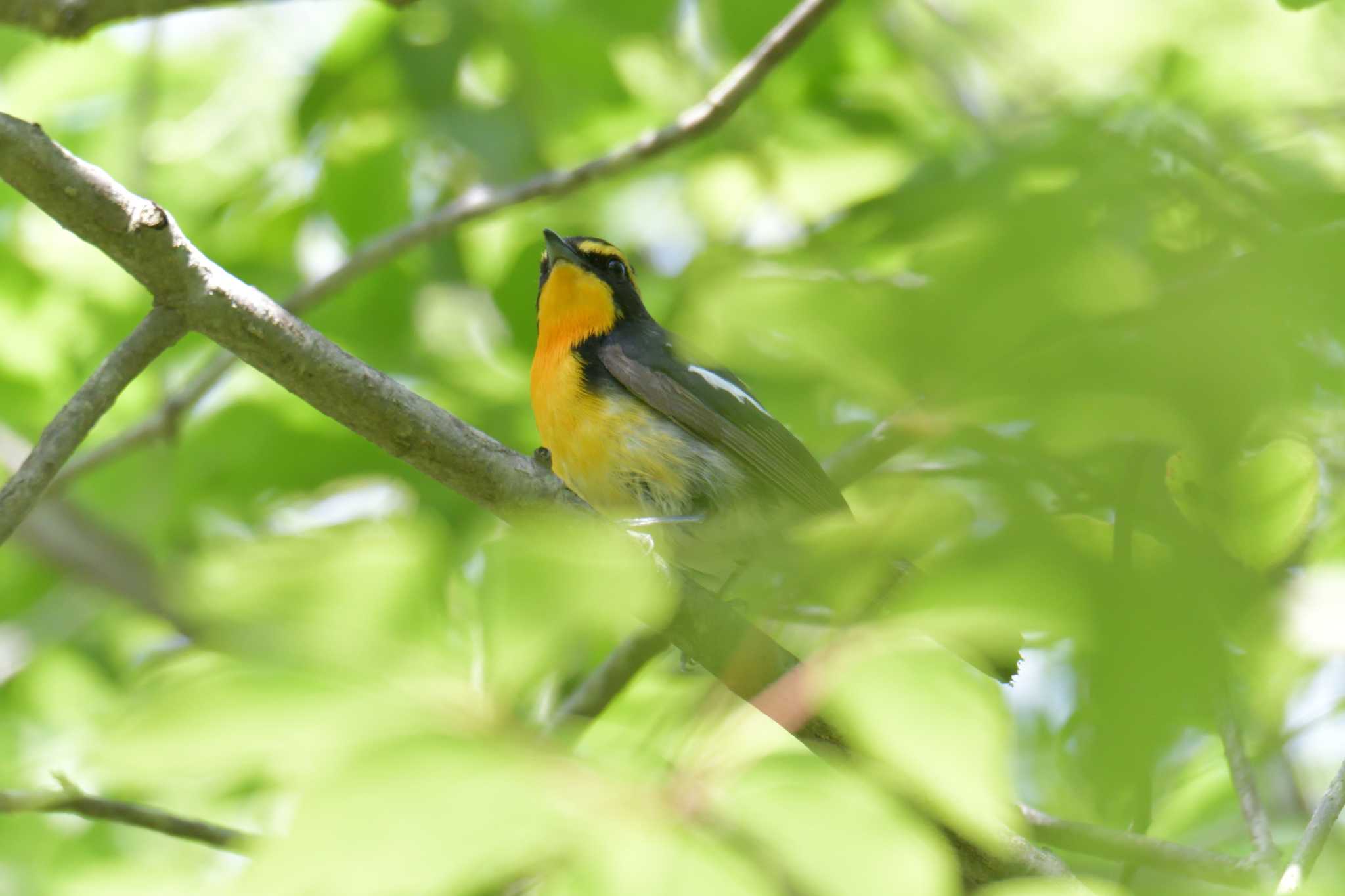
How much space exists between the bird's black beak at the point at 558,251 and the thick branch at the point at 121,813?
263cm

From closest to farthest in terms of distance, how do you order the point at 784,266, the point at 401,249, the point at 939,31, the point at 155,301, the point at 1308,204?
the point at 1308,204, the point at 784,266, the point at 155,301, the point at 401,249, the point at 939,31

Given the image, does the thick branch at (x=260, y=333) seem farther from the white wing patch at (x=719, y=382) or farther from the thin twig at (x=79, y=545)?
the white wing patch at (x=719, y=382)

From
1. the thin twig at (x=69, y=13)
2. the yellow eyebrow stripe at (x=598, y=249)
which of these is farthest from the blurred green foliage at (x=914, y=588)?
the yellow eyebrow stripe at (x=598, y=249)

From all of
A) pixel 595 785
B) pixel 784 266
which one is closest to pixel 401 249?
pixel 784 266

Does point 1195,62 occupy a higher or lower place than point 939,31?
higher

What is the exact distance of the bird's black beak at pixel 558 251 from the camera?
5.35 meters

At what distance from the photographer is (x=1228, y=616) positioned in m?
1.14

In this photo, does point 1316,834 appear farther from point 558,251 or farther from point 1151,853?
point 558,251

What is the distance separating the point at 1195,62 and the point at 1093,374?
3707 millimetres

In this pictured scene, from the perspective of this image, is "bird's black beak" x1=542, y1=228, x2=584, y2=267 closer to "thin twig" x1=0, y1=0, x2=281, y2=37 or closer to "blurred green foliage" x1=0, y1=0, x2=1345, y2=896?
"thin twig" x1=0, y1=0, x2=281, y2=37

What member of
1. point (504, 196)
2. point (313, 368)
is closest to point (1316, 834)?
point (313, 368)

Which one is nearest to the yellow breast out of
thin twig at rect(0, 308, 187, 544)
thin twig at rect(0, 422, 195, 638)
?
thin twig at rect(0, 422, 195, 638)

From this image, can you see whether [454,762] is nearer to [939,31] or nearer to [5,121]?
[5,121]

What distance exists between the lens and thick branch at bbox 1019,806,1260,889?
2.95m
